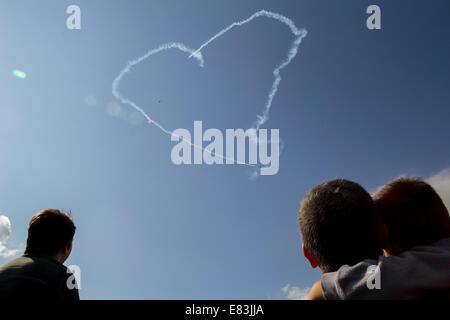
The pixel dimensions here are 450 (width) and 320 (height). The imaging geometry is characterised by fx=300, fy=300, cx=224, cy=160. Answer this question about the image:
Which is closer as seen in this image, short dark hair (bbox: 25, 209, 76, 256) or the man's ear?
the man's ear

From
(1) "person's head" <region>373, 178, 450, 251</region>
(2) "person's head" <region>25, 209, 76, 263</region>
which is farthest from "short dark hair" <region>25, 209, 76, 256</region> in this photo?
(1) "person's head" <region>373, 178, 450, 251</region>

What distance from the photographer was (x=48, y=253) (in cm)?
620

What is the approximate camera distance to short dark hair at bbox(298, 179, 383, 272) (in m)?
3.39

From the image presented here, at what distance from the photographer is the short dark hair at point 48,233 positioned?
20.3 ft

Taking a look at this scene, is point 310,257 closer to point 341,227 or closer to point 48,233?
point 341,227

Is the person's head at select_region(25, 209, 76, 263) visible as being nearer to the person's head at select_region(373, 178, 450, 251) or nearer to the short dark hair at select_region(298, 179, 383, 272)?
the short dark hair at select_region(298, 179, 383, 272)

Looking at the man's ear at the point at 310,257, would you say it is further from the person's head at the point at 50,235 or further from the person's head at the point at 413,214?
the person's head at the point at 50,235

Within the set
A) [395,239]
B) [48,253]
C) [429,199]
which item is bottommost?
[48,253]

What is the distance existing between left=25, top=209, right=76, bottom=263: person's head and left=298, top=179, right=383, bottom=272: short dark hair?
5271mm

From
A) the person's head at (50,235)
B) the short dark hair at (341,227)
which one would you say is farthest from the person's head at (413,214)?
the person's head at (50,235)
